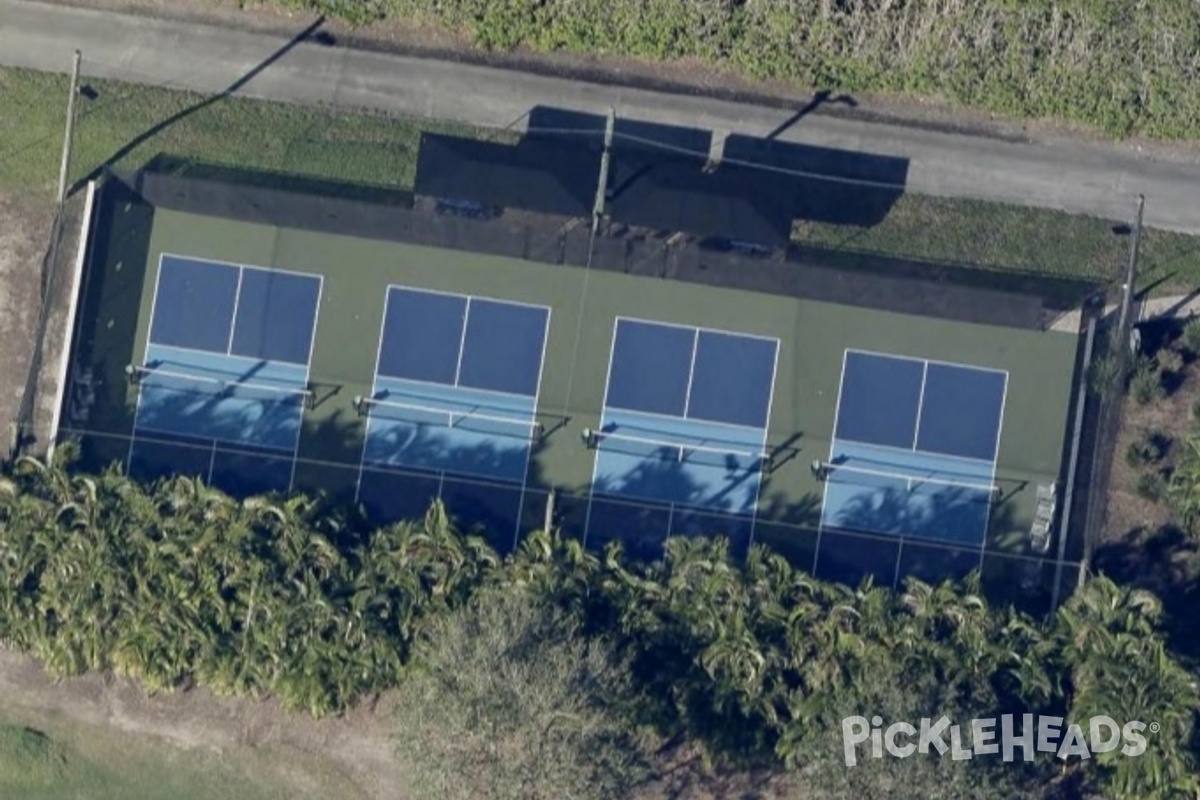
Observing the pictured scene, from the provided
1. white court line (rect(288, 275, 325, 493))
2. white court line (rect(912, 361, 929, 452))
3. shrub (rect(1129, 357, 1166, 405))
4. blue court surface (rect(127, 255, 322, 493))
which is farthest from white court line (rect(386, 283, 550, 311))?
shrub (rect(1129, 357, 1166, 405))

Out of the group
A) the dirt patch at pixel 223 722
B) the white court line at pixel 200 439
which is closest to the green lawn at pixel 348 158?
the white court line at pixel 200 439

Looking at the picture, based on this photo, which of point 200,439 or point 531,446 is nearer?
point 200,439

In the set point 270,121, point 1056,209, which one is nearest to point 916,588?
point 1056,209

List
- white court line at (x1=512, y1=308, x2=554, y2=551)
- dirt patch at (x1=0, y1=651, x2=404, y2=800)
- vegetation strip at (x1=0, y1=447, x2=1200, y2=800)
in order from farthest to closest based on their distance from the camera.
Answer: white court line at (x1=512, y1=308, x2=554, y2=551) < dirt patch at (x1=0, y1=651, x2=404, y2=800) < vegetation strip at (x1=0, y1=447, x2=1200, y2=800)

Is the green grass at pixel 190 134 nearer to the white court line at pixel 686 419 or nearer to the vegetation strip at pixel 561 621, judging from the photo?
the white court line at pixel 686 419

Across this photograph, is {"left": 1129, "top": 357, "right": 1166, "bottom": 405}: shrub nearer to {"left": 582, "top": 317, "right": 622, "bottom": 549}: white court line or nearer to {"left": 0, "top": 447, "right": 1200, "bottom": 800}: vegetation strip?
{"left": 0, "top": 447, "right": 1200, "bottom": 800}: vegetation strip

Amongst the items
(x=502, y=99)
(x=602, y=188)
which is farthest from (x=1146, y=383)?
(x=502, y=99)

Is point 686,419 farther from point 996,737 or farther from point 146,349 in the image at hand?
point 146,349
